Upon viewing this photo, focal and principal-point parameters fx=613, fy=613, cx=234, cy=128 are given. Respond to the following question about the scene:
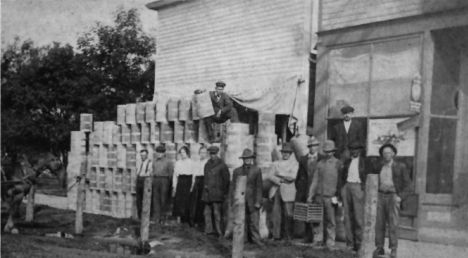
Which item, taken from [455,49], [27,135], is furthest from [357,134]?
[27,135]

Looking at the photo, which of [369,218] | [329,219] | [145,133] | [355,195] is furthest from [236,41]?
[369,218]

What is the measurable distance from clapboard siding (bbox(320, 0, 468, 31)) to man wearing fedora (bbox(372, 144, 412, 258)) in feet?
10.9

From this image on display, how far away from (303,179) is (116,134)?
661cm

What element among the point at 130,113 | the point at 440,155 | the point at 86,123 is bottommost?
the point at 440,155

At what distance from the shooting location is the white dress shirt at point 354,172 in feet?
31.5

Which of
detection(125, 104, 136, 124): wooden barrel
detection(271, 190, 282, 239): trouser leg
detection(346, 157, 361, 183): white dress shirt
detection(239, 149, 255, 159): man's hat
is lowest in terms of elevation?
detection(271, 190, 282, 239): trouser leg

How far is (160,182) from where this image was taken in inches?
524

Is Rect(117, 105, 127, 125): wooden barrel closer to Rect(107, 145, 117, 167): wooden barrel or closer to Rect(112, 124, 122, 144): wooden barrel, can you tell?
Rect(112, 124, 122, 144): wooden barrel

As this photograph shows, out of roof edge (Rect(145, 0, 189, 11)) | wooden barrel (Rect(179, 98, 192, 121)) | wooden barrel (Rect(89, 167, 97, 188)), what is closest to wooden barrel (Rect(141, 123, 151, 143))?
wooden barrel (Rect(179, 98, 192, 121))

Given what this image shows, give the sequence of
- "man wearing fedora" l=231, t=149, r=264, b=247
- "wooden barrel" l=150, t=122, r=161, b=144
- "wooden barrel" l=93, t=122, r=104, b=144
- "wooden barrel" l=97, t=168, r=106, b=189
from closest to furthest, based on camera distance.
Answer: "man wearing fedora" l=231, t=149, r=264, b=247
"wooden barrel" l=150, t=122, r=161, b=144
"wooden barrel" l=97, t=168, r=106, b=189
"wooden barrel" l=93, t=122, r=104, b=144

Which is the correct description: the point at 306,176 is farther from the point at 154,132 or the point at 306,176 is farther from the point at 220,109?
the point at 154,132

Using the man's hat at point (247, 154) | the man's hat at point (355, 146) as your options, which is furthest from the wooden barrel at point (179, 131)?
the man's hat at point (355, 146)

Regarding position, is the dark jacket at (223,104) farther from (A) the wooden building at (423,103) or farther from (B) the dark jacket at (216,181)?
(A) the wooden building at (423,103)

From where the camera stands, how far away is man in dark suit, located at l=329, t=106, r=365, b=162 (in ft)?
34.3
